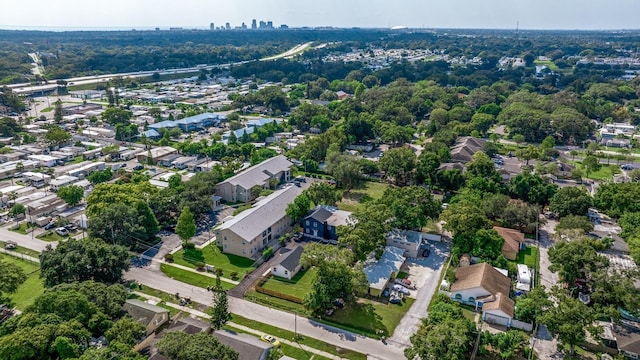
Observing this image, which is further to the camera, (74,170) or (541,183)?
(74,170)

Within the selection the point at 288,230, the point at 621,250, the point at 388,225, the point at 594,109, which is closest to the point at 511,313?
the point at 388,225

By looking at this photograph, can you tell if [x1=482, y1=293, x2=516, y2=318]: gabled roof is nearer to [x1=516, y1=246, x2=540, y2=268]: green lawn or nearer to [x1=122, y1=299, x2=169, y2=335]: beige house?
[x1=516, y1=246, x2=540, y2=268]: green lawn

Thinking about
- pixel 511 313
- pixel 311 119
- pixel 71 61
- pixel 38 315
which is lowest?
pixel 511 313

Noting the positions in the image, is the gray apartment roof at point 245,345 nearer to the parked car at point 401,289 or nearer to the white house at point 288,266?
the white house at point 288,266

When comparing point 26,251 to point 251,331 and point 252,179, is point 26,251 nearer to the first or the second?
point 252,179

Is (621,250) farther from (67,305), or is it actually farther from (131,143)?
(131,143)

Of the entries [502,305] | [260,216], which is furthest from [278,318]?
[502,305]
